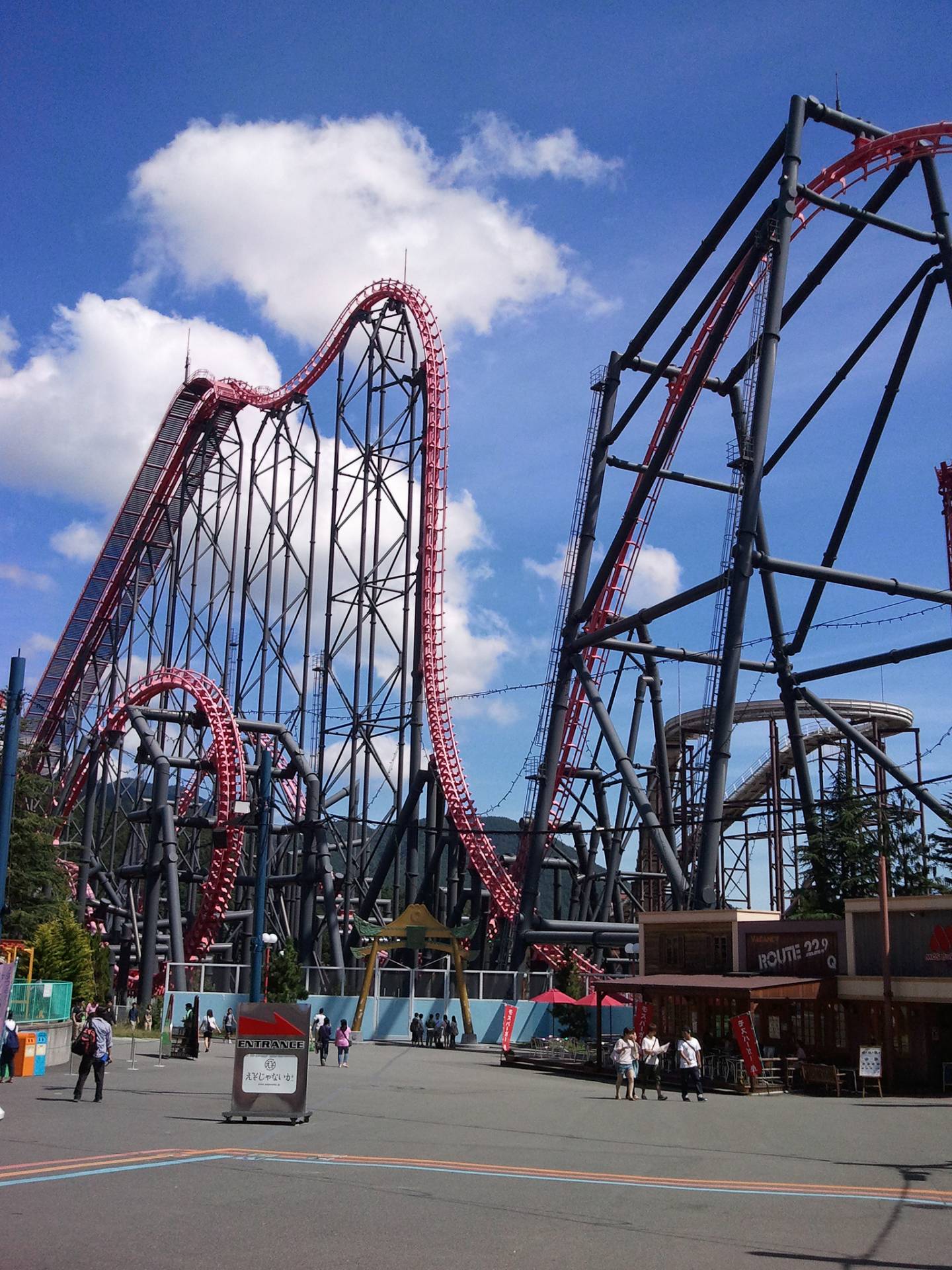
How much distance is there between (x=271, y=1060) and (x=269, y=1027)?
39 centimetres

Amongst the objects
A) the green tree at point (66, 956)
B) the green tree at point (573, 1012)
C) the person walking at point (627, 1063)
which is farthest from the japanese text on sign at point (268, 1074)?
the green tree at point (573, 1012)

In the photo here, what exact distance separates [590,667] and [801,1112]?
733 inches

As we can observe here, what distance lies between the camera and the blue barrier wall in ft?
102

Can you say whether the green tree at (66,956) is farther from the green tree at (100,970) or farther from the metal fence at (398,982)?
the metal fence at (398,982)

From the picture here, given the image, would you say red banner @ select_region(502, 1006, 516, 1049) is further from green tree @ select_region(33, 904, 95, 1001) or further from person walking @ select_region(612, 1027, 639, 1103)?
green tree @ select_region(33, 904, 95, 1001)

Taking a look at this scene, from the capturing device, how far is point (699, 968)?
25.3 m

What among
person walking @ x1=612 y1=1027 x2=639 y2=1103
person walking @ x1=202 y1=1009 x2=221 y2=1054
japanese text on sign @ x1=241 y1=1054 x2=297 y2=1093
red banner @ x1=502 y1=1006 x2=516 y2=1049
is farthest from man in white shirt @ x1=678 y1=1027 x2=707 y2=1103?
person walking @ x1=202 y1=1009 x2=221 y2=1054

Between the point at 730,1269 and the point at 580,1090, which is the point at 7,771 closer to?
the point at 580,1090

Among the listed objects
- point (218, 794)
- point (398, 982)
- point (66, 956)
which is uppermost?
point (218, 794)

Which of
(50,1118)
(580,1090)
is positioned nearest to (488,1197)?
(50,1118)

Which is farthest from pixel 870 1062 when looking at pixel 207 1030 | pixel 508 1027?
pixel 207 1030

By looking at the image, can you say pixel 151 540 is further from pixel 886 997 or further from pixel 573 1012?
pixel 886 997

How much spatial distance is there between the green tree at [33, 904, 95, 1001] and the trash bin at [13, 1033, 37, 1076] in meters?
9.21

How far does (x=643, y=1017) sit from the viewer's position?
23.7 meters
